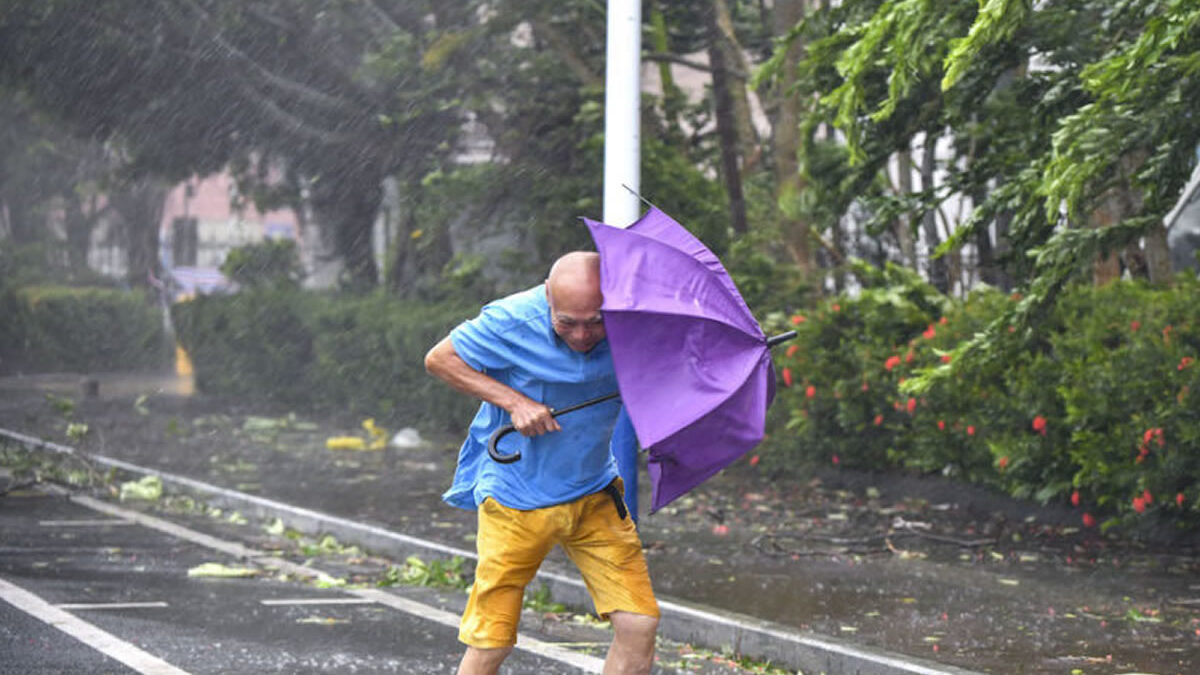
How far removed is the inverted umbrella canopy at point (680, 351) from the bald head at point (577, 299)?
0.17 feet

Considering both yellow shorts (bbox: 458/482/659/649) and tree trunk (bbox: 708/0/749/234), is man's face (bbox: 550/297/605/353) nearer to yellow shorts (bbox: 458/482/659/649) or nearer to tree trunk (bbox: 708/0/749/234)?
yellow shorts (bbox: 458/482/659/649)

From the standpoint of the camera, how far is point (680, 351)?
16.1 feet

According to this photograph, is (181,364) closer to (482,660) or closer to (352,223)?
(352,223)

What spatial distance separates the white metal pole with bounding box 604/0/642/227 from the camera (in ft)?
29.5

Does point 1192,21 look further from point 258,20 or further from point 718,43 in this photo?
point 258,20

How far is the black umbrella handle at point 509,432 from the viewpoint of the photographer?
4957 mm

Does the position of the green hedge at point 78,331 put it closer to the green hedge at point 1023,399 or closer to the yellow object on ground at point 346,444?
the yellow object on ground at point 346,444

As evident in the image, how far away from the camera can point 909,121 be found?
34.8 feet

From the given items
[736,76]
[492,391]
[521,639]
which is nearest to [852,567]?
[521,639]

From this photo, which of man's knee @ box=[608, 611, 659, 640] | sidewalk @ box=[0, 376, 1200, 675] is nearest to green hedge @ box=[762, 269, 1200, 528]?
sidewalk @ box=[0, 376, 1200, 675]

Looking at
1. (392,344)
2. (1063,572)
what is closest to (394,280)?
(392,344)

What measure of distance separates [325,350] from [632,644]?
18378 mm

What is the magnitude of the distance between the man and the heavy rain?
0.06 metres

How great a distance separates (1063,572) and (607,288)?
5.44 meters
